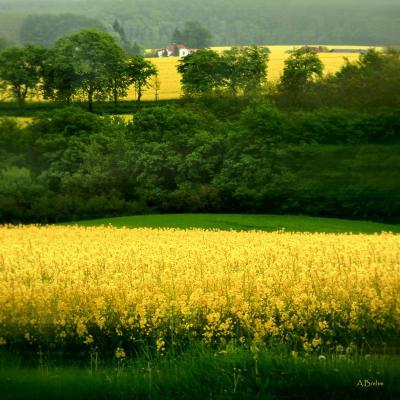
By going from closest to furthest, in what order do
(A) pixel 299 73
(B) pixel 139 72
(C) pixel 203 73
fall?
(A) pixel 299 73, (B) pixel 139 72, (C) pixel 203 73

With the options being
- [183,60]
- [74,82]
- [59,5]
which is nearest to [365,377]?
[74,82]

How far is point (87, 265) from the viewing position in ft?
39.7

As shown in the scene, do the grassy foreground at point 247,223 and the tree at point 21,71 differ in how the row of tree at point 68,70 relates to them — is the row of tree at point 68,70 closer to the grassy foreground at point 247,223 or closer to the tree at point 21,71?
the tree at point 21,71

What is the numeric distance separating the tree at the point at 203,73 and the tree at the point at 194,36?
10655 millimetres

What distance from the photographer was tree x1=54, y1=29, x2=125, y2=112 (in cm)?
4850

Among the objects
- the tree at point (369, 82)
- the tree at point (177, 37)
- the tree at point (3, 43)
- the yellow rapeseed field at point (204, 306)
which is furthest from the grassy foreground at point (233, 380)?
the tree at point (177, 37)

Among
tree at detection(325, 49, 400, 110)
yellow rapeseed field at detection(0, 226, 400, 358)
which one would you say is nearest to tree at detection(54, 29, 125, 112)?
tree at detection(325, 49, 400, 110)

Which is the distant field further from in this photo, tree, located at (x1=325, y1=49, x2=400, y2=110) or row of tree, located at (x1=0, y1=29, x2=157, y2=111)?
tree, located at (x1=325, y1=49, x2=400, y2=110)

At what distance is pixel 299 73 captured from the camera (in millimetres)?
52156

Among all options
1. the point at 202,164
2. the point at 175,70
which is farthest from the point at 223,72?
the point at 202,164

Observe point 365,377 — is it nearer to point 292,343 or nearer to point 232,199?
point 292,343

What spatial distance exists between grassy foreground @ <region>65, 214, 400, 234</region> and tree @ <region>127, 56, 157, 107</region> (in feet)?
62.4

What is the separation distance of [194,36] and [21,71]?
20106 millimetres
